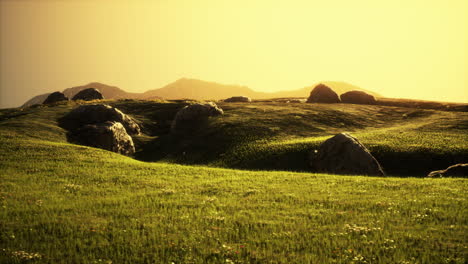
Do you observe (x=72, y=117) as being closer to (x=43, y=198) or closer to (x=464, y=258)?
(x=43, y=198)

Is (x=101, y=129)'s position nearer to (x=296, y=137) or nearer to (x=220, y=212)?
(x=296, y=137)

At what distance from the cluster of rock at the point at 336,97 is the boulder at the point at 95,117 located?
6111 centimetres

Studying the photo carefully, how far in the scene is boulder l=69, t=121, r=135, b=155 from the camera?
171 feet

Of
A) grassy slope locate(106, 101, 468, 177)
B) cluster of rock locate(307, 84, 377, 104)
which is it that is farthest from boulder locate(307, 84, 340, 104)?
grassy slope locate(106, 101, 468, 177)

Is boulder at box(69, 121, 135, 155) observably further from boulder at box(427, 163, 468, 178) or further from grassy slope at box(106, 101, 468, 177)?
boulder at box(427, 163, 468, 178)

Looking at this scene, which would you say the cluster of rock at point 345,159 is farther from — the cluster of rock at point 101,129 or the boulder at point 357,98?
the boulder at point 357,98

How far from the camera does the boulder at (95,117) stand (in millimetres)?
63438

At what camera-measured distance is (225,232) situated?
15.6m

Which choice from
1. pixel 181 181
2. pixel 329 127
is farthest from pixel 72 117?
pixel 329 127

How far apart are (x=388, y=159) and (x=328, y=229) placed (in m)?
31.8

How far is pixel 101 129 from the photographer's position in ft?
176

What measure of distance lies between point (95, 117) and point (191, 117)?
734 inches

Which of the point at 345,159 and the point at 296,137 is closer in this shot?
the point at 345,159

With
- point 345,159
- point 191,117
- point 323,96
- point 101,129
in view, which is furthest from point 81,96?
point 345,159
